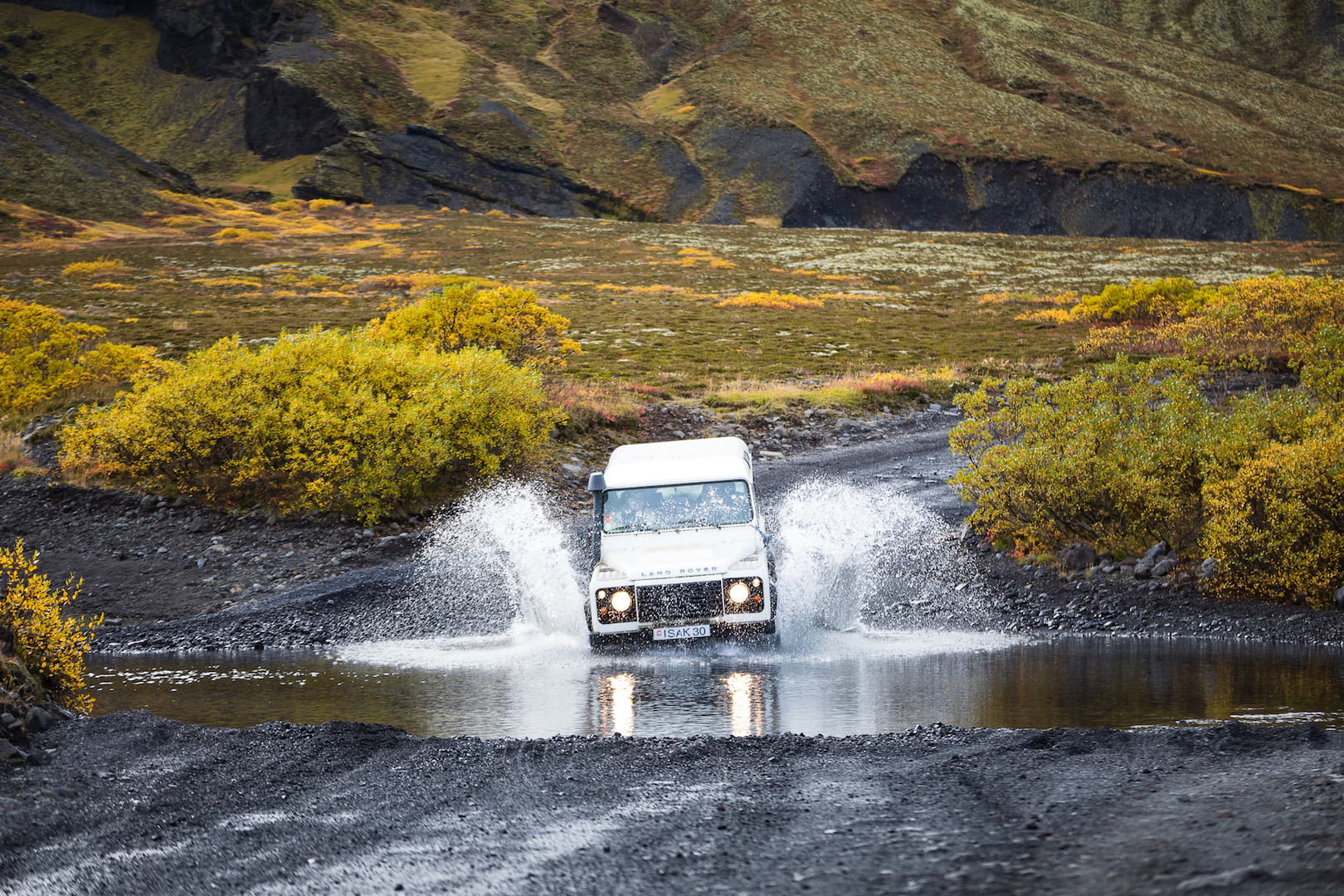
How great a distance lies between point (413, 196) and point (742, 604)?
122830 millimetres

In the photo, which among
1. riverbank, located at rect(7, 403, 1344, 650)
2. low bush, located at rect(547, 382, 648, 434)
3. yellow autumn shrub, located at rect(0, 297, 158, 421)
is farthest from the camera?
low bush, located at rect(547, 382, 648, 434)

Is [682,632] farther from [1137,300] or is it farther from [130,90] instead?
[130,90]

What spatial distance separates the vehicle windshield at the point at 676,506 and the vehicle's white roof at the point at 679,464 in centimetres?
10

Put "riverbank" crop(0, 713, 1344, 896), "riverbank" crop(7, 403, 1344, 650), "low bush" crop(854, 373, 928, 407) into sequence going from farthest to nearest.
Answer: "low bush" crop(854, 373, 928, 407) → "riverbank" crop(7, 403, 1344, 650) → "riverbank" crop(0, 713, 1344, 896)

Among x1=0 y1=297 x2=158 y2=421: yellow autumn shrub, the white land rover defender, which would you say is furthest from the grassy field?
the white land rover defender

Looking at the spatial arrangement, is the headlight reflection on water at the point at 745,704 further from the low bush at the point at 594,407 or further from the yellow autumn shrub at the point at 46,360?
the yellow autumn shrub at the point at 46,360

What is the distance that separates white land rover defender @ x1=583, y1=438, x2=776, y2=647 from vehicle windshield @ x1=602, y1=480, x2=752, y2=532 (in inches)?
0.4

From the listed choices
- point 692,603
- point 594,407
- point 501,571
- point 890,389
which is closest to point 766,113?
point 890,389

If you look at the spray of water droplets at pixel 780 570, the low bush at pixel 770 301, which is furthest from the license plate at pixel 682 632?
the low bush at pixel 770 301

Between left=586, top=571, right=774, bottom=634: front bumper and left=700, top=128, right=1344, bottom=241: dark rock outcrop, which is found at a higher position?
left=700, top=128, right=1344, bottom=241: dark rock outcrop

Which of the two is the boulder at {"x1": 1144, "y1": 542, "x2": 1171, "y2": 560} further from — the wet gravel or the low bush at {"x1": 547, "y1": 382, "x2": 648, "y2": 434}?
the low bush at {"x1": 547, "y1": 382, "x2": 648, "y2": 434}

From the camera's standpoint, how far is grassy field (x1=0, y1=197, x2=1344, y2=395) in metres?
A: 46.2

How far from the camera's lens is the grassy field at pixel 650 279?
46250mm

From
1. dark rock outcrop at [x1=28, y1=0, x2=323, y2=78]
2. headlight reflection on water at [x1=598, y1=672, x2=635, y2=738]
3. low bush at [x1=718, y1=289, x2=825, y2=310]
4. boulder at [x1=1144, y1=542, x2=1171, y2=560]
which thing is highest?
dark rock outcrop at [x1=28, y1=0, x2=323, y2=78]
